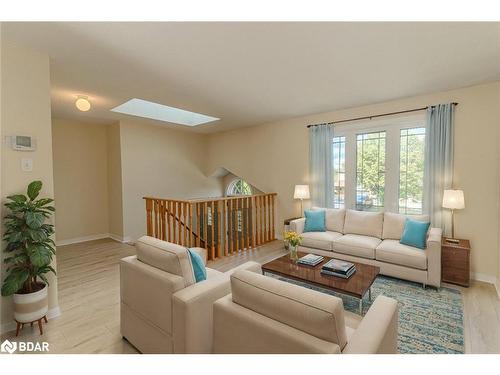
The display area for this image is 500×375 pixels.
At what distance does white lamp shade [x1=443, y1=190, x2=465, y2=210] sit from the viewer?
3109mm

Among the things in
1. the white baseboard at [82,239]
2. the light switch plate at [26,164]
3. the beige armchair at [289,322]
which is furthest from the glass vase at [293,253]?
the white baseboard at [82,239]

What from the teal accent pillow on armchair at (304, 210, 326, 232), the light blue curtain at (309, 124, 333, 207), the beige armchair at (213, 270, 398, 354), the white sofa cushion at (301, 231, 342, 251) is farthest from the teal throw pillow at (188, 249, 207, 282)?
the light blue curtain at (309, 124, 333, 207)

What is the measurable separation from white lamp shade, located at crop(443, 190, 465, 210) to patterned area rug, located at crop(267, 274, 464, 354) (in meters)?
1.04

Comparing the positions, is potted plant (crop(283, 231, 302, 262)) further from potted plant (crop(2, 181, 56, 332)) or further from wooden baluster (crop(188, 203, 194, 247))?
potted plant (crop(2, 181, 56, 332))

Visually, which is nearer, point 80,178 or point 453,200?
point 453,200

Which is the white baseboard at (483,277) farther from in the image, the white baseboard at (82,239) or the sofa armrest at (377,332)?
the white baseboard at (82,239)

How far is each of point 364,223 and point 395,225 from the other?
0.42 m

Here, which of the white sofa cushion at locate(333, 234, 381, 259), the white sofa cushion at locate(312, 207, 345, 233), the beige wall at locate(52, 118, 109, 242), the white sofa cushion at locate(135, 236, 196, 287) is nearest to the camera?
the white sofa cushion at locate(135, 236, 196, 287)

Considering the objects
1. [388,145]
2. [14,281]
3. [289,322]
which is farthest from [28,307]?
[388,145]

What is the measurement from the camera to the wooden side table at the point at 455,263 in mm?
2930

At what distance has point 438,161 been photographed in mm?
3461

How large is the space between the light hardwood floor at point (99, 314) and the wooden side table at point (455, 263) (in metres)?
0.13

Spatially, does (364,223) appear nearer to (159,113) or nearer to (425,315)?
(425,315)

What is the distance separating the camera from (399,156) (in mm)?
3896
